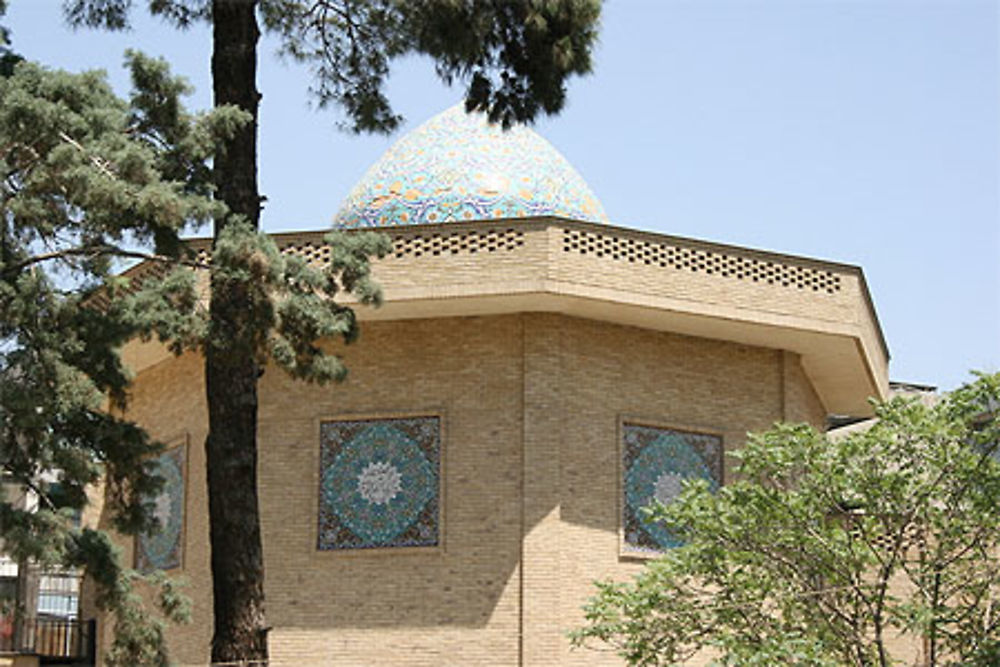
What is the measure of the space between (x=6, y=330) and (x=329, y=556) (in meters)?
5.51

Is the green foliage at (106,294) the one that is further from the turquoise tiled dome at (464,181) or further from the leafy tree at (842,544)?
the turquoise tiled dome at (464,181)

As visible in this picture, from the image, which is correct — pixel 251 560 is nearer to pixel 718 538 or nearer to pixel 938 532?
pixel 718 538

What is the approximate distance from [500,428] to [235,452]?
15.9 feet

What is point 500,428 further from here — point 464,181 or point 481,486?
point 464,181

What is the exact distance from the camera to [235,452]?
1198 cm

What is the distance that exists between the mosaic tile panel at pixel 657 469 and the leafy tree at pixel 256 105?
168 inches

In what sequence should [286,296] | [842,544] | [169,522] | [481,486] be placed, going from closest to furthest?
[286,296], [842,544], [481,486], [169,522]

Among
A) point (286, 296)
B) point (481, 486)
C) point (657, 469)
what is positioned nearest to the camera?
point (286, 296)

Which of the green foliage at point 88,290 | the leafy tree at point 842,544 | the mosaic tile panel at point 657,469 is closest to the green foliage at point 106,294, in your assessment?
the green foliage at point 88,290

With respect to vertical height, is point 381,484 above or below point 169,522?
above

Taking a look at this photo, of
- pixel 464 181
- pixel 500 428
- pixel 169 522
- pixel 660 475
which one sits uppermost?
pixel 464 181

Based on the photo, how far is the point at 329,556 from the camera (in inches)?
654

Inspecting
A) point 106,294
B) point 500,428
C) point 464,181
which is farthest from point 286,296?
point 464,181

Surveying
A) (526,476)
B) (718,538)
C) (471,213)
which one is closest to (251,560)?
(718,538)
